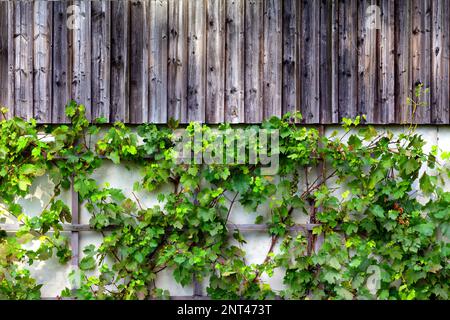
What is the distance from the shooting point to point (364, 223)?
4137 mm

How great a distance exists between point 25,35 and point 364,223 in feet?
9.59

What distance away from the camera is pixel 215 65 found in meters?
4.20

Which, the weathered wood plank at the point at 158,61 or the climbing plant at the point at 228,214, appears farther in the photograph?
the weathered wood plank at the point at 158,61

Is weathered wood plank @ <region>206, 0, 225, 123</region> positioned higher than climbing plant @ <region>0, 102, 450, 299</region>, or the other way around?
weathered wood plank @ <region>206, 0, 225, 123</region>

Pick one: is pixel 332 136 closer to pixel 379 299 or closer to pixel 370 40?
pixel 370 40

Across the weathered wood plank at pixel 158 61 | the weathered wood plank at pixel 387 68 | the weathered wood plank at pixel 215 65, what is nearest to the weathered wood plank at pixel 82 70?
the weathered wood plank at pixel 158 61

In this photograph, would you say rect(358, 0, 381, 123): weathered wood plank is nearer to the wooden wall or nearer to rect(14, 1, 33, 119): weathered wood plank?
the wooden wall

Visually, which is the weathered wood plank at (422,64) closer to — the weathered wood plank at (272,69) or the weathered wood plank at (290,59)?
the weathered wood plank at (290,59)

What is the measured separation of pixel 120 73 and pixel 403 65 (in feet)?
7.03

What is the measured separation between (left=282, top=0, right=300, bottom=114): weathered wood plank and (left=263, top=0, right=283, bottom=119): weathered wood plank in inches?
1.5

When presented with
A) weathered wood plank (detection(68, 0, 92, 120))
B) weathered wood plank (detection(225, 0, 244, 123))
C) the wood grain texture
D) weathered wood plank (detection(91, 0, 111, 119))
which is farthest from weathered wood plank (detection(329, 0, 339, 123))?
weathered wood plank (detection(68, 0, 92, 120))

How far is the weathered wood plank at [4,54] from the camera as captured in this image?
4.22 m

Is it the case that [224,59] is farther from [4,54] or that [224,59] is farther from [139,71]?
[4,54]

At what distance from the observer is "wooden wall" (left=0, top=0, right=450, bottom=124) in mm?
4203
